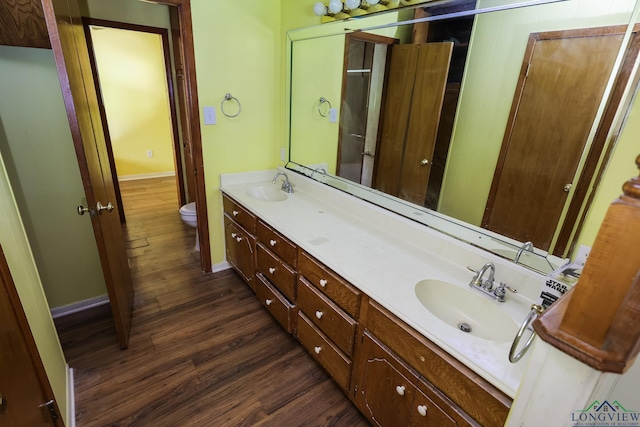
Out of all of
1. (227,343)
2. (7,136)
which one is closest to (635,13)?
(227,343)

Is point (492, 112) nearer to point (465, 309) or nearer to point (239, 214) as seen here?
point (465, 309)

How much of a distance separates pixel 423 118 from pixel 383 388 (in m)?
1.35

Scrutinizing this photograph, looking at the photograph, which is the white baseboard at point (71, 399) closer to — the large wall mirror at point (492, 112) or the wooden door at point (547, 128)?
the large wall mirror at point (492, 112)

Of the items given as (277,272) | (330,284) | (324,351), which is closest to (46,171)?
(277,272)

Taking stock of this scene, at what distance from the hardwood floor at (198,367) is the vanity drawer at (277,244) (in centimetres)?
59

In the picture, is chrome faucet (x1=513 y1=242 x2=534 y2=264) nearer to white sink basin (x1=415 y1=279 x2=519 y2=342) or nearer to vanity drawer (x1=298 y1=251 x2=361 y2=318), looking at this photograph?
white sink basin (x1=415 y1=279 x2=519 y2=342)

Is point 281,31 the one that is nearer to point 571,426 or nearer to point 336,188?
point 336,188

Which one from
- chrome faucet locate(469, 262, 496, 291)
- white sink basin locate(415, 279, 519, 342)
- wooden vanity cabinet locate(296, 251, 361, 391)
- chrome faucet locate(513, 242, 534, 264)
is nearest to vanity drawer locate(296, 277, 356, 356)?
wooden vanity cabinet locate(296, 251, 361, 391)

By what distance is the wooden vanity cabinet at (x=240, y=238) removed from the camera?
2162mm

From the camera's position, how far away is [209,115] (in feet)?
7.34

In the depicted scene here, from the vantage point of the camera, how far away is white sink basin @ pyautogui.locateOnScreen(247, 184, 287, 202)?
2.43m

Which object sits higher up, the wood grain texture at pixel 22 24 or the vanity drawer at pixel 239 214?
the wood grain texture at pixel 22 24

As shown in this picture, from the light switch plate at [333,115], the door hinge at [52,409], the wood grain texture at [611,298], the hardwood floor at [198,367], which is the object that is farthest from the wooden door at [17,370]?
the light switch plate at [333,115]

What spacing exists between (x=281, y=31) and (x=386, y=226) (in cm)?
174
